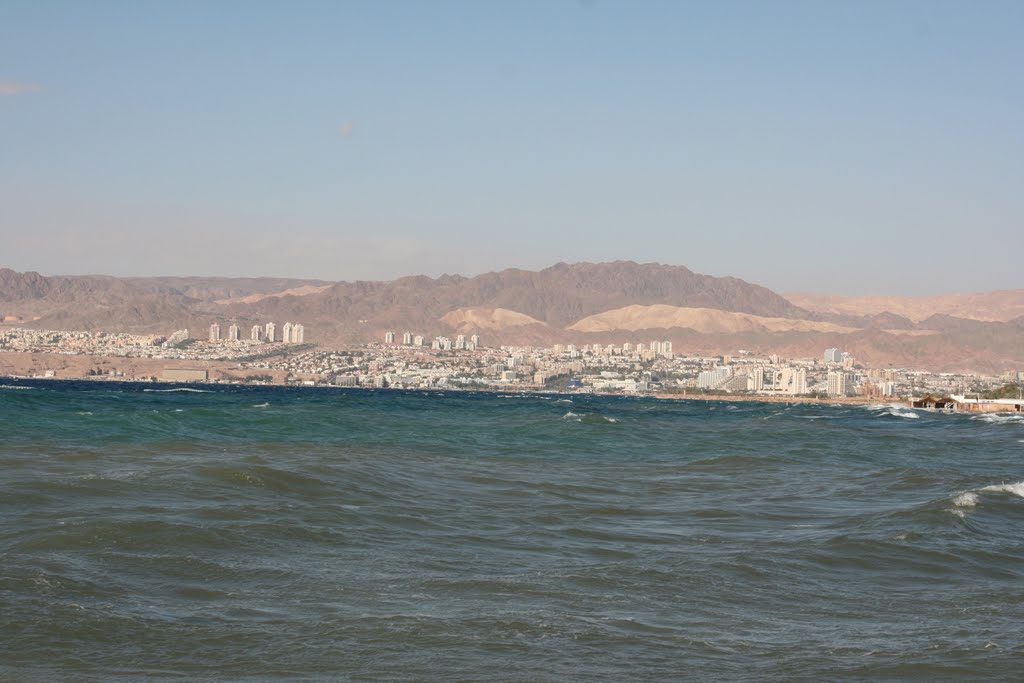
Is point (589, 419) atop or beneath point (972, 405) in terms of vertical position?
beneath

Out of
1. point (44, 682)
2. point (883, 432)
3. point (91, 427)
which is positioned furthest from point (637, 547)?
point (883, 432)

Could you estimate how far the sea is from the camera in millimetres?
9680

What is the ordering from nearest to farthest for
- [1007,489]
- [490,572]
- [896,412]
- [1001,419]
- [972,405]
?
[490,572] < [1007,489] < [1001,419] < [896,412] < [972,405]

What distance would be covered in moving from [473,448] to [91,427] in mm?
13265

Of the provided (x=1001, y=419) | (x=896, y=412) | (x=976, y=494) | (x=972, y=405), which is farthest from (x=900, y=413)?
(x=976, y=494)

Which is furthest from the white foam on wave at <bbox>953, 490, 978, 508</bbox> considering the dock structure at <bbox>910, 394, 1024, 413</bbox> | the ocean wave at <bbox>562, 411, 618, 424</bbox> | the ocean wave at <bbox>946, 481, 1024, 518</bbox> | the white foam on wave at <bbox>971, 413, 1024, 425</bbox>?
the dock structure at <bbox>910, 394, 1024, 413</bbox>

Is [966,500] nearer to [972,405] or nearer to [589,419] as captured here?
[589,419]

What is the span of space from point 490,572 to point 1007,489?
48.7ft

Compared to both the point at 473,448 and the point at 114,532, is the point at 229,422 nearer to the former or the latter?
the point at 473,448

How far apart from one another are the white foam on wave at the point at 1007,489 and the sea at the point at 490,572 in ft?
3.01

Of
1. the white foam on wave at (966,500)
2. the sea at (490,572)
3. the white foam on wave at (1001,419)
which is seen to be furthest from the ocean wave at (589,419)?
the white foam on wave at (966,500)

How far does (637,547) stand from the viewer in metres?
15.6

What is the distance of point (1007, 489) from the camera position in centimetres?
2381

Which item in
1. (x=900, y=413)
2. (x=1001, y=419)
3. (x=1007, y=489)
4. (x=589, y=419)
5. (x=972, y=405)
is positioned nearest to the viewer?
(x=1007, y=489)
